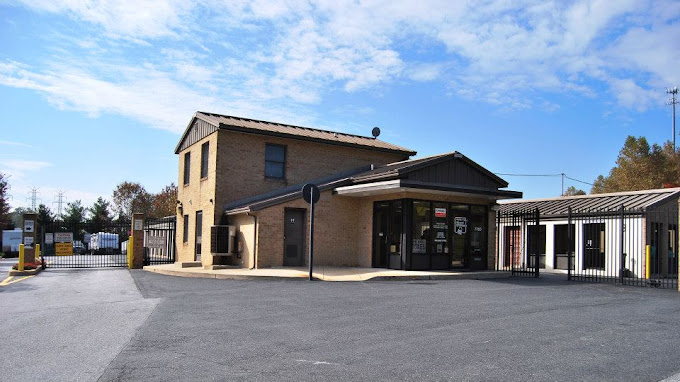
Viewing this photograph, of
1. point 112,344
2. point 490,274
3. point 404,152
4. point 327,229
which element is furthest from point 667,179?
point 112,344

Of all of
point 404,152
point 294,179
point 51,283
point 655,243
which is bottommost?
point 51,283

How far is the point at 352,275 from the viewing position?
16.9 meters

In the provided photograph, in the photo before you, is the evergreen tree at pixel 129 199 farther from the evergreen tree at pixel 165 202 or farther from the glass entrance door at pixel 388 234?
the glass entrance door at pixel 388 234

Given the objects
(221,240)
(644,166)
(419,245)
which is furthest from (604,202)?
(644,166)

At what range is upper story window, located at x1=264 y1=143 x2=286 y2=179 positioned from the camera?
75.8 feet

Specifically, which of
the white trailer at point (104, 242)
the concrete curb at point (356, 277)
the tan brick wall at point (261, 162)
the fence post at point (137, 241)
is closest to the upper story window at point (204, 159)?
the tan brick wall at point (261, 162)

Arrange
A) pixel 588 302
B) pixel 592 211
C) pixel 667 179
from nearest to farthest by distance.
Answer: pixel 588 302, pixel 592 211, pixel 667 179

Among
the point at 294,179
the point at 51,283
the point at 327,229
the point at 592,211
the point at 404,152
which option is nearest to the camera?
the point at 51,283

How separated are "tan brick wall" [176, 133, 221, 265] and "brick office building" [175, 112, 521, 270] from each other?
79 millimetres

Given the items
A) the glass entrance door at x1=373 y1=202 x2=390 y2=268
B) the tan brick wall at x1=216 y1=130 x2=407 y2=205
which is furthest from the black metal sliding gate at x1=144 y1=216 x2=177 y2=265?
the glass entrance door at x1=373 y1=202 x2=390 y2=268

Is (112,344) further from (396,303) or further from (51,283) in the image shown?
(51,283)

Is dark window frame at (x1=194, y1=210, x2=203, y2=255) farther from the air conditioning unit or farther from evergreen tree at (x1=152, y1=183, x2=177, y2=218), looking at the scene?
evergreen tree at (x1=152, y1=183, x2=177, y2=218)

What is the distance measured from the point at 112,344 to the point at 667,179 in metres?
43.6

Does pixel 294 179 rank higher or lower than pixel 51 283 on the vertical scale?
higher
